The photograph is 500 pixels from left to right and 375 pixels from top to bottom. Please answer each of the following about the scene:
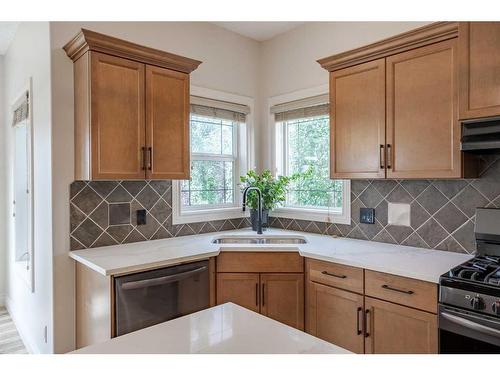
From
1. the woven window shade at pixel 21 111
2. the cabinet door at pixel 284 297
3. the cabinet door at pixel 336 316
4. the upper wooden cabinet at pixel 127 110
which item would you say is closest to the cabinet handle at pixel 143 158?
the upper wooden cabinet at pixel 127 110

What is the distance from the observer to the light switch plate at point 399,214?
253 cm

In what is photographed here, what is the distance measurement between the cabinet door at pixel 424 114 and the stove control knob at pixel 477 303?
0.72 meters

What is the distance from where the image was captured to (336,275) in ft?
7.33

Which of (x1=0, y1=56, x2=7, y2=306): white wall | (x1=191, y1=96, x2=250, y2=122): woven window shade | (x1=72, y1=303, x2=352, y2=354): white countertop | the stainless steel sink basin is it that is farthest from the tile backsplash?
(x1=0, y1=56, x2=7, y2=306): white wall

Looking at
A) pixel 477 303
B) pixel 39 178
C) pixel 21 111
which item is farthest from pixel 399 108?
A: pixel 21 111

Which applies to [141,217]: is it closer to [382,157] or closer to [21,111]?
[21,111]

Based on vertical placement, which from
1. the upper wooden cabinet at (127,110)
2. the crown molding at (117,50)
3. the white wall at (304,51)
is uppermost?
the white wall at (304,51)

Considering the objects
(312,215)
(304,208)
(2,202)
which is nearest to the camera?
(312,215)

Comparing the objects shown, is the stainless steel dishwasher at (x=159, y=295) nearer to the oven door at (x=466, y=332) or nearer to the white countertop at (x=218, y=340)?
the white countertop at (x=218, y=340)

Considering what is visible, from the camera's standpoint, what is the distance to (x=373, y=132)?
2369 mm

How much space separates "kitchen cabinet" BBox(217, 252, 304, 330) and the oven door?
36.7 inches

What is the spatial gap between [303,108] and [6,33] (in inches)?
113
